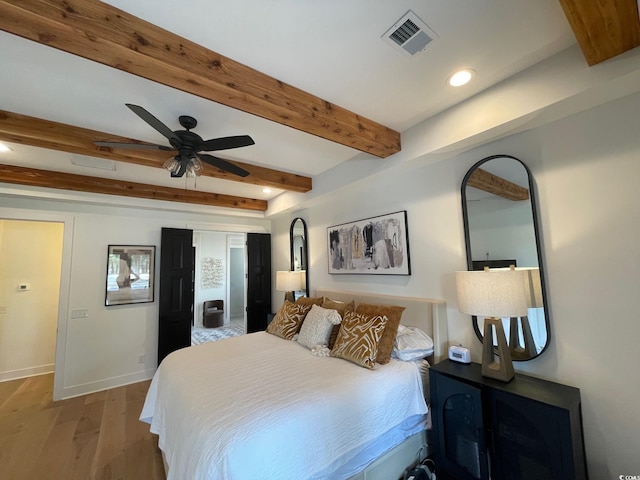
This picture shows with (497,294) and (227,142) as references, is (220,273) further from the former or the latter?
(497,294)

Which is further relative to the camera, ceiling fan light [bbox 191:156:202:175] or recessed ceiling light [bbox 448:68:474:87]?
ceiling fan light [bbox 191:156:202:175]

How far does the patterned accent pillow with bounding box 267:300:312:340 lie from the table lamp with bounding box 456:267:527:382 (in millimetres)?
1741

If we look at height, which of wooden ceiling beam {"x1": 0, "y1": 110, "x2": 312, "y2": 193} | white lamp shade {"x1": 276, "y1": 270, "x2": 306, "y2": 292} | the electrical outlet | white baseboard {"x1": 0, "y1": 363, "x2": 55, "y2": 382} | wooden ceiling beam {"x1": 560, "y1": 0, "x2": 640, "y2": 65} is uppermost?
wooden ceiling beam {"x1": 0, "y1": 110, "x2": 312, "y2": 193}

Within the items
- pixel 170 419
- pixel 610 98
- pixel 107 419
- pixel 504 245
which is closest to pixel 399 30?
pixel 610 98

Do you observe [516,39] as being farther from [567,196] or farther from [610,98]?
[567,196]

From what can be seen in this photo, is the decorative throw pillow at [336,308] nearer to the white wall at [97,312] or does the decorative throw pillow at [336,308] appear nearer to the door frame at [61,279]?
the white wall at [97,312]

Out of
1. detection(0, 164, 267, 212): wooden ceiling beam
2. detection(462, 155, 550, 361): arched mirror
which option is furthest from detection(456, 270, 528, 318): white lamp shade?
detection(0, 164, 267, 212): wooden ceiling beam

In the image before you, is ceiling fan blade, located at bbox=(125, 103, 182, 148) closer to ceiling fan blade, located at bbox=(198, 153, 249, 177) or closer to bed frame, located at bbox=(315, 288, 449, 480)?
ceiling fan blade, located at bbox=(198, 153, 249, 177)

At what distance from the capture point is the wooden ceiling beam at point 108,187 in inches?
119

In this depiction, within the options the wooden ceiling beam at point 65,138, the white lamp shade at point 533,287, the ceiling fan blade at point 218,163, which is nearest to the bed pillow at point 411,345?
the white lamp shade at point 533,287

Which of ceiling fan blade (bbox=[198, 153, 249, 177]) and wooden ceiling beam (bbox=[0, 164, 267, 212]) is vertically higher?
wooden ceiling beam (bbox=[0, 164, 267, 212])

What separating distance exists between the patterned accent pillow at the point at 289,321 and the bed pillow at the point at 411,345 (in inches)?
45.5

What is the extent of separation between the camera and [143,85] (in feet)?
5.56

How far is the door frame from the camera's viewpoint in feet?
10.6
